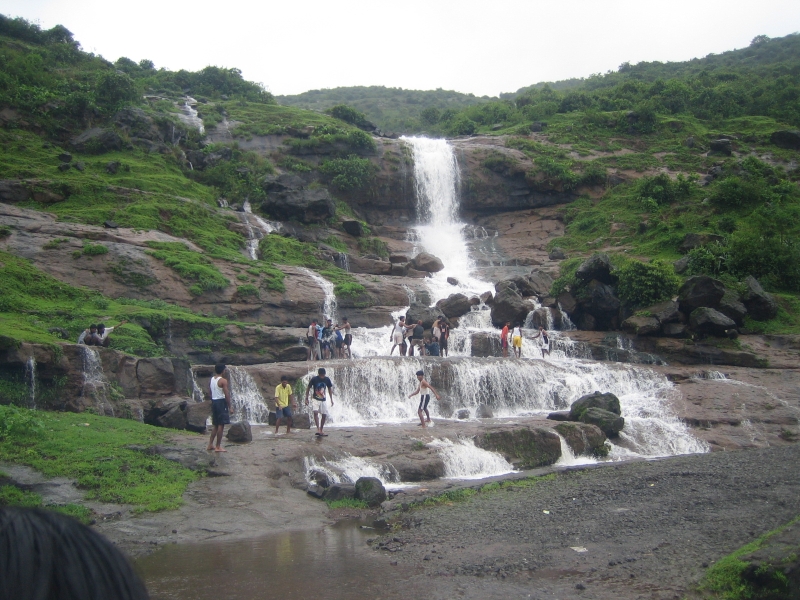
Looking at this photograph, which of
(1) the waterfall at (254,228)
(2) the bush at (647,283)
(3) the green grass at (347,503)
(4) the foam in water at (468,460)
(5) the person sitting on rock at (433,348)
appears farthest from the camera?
(1) the waterfall at (254,228)

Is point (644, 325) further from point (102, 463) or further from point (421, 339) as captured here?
point (102, 463)

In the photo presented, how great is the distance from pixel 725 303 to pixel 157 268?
2236 centimetres

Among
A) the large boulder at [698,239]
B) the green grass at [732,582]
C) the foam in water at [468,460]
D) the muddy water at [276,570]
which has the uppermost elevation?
the large boulder at [698,239]

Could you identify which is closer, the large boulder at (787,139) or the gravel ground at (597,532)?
the gravel ground at (597,532)

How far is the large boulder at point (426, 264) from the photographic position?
3578 centimetres

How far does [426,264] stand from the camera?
35.8 m

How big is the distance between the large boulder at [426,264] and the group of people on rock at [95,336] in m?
19.8

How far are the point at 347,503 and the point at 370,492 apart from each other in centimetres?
43

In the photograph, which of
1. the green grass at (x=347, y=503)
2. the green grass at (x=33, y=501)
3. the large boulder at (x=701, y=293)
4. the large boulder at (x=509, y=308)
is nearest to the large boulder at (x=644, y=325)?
the large boulder at (x=701, y=293)

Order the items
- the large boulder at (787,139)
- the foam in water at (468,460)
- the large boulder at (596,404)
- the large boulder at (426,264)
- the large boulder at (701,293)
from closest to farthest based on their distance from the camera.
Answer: the foam in water at (468,460), the large boulder at (596,404), the large boulder at (701,293), the large boulder at (426,264), the large boulder at (787,139)

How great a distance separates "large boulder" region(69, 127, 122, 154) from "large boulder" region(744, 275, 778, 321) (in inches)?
1312

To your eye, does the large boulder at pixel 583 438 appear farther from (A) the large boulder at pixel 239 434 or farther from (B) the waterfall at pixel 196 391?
(B) the waterfall at pixel 196 391

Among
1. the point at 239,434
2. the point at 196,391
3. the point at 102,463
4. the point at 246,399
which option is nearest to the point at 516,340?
the point at 246,399

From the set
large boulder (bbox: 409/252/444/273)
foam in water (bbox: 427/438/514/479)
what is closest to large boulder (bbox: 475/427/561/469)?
foam in water (bbox: 427/438/514/479)
